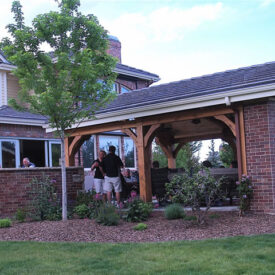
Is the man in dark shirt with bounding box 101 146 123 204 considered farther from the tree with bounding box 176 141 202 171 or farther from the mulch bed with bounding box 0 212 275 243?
the tree with bounding box 176 141 202 171

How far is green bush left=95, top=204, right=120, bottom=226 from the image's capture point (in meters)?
8.43

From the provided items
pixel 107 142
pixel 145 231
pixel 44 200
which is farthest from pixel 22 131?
pixel 145 231

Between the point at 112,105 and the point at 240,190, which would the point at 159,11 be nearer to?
the point at 112,105

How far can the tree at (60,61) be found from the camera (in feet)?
29.7

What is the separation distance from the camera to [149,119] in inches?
433

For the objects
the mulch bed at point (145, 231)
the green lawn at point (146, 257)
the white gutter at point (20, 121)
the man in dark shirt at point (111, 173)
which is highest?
the white gutter at point (20, 121)

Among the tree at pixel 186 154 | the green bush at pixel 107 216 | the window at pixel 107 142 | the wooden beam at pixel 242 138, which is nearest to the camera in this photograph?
the green bush at pixel 107 216

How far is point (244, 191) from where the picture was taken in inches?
349

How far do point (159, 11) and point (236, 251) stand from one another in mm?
14990

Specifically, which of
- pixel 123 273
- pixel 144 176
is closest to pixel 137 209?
pixel 144 176

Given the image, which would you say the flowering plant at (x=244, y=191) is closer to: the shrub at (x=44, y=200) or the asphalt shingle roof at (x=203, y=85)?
the asphalt shingle roof at (x=203, y=85)

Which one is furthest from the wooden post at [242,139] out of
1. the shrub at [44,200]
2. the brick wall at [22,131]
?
the brick wall at [22,131]

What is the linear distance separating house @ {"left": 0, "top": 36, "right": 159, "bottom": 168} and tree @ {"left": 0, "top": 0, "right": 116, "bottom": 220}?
14.3ft

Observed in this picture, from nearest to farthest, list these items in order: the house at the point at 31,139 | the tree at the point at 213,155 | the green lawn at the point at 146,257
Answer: the green lawn at the point at 146,257 < the house at the point at 31,139 < the tree at the point at 213,155
